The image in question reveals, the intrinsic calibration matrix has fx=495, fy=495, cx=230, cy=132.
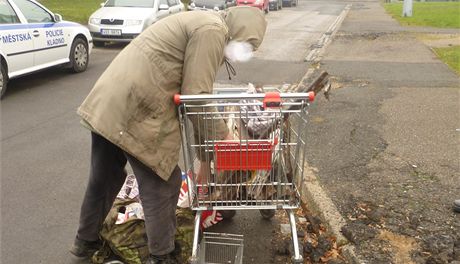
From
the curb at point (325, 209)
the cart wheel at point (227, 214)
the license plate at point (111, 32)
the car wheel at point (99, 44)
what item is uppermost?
the license plate at point (111, 32)

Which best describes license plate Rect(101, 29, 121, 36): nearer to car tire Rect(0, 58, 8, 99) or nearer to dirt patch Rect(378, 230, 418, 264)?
car tire Rect(0, 58, 8, 99)

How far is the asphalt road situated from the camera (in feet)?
12.5

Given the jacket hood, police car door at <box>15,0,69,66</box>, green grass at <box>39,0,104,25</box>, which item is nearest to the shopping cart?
the jacket hood

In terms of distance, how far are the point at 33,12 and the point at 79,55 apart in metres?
1.61

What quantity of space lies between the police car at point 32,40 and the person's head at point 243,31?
20.7ft

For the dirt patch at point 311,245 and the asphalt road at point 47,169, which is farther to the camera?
the asphalt road at point 47,169

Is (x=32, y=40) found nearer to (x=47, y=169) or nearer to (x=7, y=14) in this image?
(x=7, y=14)

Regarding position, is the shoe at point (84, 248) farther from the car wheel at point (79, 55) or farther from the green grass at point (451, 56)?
the green grass at point (451, 56)

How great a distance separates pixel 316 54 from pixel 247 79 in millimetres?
4381

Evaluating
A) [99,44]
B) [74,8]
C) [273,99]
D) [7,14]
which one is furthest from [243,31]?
[74,8]

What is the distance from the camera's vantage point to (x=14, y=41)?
8.37 metres

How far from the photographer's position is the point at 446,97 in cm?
827

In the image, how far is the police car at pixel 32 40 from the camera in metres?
8.28

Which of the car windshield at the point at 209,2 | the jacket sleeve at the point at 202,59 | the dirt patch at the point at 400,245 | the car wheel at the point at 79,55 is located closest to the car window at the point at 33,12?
the car wheel at the point at 79,55
